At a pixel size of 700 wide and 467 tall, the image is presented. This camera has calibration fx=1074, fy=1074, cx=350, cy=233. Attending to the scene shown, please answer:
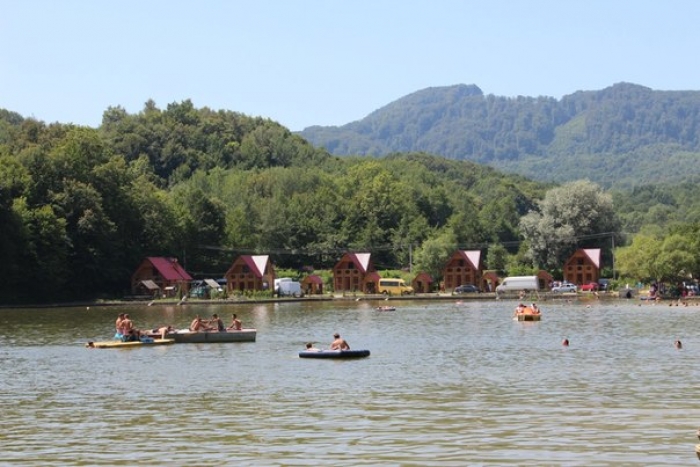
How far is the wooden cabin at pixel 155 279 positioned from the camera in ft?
406

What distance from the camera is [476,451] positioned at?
88.9 feet

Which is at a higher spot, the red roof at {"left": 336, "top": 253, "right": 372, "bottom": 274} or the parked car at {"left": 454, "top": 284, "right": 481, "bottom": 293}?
the red roof at {"left": 336, "top": 253, "right": 372, "bottom": 274}

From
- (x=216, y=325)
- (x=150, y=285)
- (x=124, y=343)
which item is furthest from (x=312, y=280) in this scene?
(x=124, y=343)

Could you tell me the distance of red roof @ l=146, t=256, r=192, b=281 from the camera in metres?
125

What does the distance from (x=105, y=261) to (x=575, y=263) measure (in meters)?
63.6

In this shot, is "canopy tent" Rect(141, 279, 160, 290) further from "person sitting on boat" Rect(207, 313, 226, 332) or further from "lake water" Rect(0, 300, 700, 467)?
"person sitting on boat" Rect(207, 313, 226, 332)

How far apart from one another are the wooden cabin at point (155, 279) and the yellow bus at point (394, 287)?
91.3 ft

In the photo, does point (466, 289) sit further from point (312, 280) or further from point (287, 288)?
point (287, 288)

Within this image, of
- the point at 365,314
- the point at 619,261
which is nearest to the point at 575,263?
the point at 619,261

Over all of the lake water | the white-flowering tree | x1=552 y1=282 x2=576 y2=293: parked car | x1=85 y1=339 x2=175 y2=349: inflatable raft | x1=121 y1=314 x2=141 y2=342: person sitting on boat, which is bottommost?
the lake water

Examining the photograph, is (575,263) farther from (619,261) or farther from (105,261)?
(105,261)

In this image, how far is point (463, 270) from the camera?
147 metres

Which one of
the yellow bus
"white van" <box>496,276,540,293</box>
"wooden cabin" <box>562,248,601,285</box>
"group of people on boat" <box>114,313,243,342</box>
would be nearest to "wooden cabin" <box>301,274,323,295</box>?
the yellow bus

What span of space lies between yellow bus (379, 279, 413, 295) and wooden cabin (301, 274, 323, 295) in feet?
26.5
